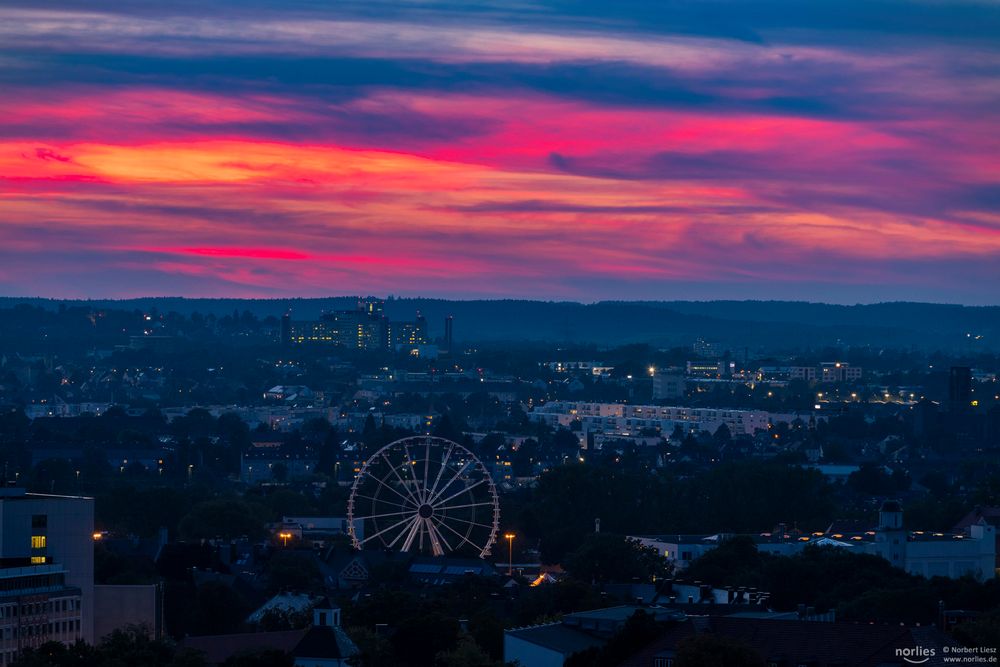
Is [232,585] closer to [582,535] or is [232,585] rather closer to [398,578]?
[398,578]

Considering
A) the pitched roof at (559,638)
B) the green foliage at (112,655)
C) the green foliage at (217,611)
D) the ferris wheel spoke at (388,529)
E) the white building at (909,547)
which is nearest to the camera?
the green foliage at (112,655)

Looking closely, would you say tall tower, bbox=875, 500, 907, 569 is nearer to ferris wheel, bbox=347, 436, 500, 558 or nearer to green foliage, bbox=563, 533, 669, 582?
green foliage, bbox=563, 533, 669, 582

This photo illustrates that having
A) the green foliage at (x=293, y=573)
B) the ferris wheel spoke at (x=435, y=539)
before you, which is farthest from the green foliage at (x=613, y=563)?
the green foliage at (x=293, y=573)

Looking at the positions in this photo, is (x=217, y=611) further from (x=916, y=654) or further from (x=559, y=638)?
(x=916, y=654)

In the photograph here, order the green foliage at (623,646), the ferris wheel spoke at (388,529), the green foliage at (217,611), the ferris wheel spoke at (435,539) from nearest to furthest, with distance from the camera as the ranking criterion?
the green foliage at (623,646), the green foliage at (217,611), the ferris wheel spoke at (388,529), the ferris wheel spoke at (435,539)

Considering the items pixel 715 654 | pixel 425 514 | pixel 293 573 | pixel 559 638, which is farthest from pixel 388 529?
pixel 715 654

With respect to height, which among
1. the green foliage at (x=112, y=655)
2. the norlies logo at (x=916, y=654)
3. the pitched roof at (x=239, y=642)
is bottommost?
the pitched roof at (x=239, y=642)

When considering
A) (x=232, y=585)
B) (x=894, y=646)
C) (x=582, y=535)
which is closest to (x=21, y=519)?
(x=232, y=585)

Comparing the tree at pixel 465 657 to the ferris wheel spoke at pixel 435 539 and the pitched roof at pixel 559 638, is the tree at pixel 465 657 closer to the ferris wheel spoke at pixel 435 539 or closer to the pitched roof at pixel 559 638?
the pitched roof at pixel 559 638
